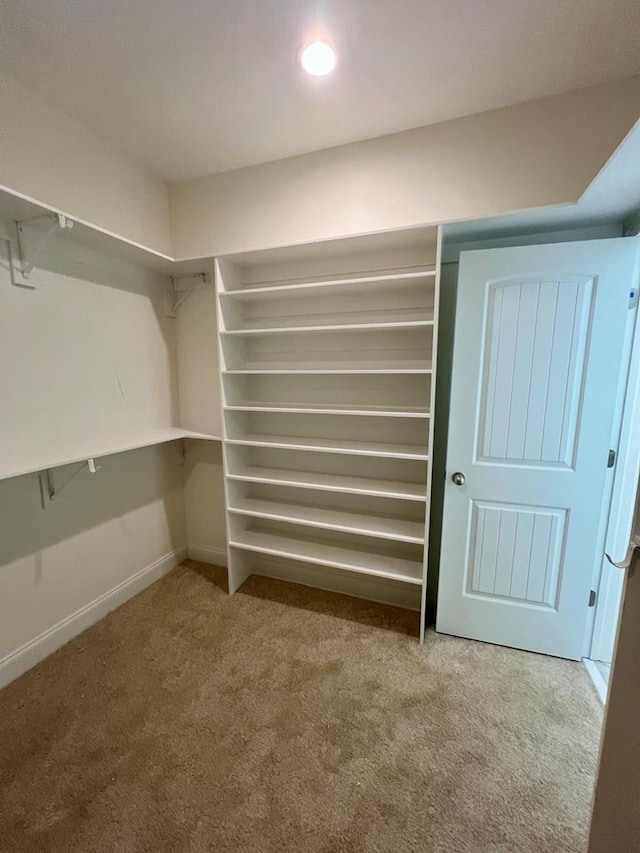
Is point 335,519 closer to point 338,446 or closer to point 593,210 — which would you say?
point 338,446

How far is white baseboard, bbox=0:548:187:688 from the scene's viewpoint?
180 centimetres

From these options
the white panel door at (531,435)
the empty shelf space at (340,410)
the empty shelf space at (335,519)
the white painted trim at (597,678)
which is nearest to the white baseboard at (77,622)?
the empty shelf space at (335,519)

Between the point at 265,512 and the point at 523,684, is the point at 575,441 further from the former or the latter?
the point at 265,512

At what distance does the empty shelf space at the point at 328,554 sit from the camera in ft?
6.93

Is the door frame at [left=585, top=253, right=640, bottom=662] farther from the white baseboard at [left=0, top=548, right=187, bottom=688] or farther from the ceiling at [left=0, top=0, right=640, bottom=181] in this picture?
the white baseboard at [left=0, top=548, right=187, bottom=688]

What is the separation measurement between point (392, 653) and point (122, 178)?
10.6ft

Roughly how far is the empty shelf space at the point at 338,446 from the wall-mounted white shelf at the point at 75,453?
0.97 feet

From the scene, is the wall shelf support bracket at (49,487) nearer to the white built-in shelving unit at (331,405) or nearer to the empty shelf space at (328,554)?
the white built-in shelving unit at (331,405)

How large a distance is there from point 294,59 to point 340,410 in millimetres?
1606

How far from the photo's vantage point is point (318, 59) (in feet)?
5.05

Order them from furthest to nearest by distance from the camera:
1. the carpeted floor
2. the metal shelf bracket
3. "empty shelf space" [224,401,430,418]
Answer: the metal shelf bracket
"empty shelf space" [224,401,430,418]
the carpeted floor

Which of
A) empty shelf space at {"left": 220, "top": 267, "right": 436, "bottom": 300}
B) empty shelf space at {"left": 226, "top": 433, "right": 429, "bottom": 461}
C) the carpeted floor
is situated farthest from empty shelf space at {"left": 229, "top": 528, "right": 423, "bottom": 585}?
empty shelf space at {"left": 220, "top": 267, "right": 436, "bottom": 300}

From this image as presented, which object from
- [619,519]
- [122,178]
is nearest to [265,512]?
[619,519]

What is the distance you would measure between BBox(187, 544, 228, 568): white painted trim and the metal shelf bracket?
1830 mm
